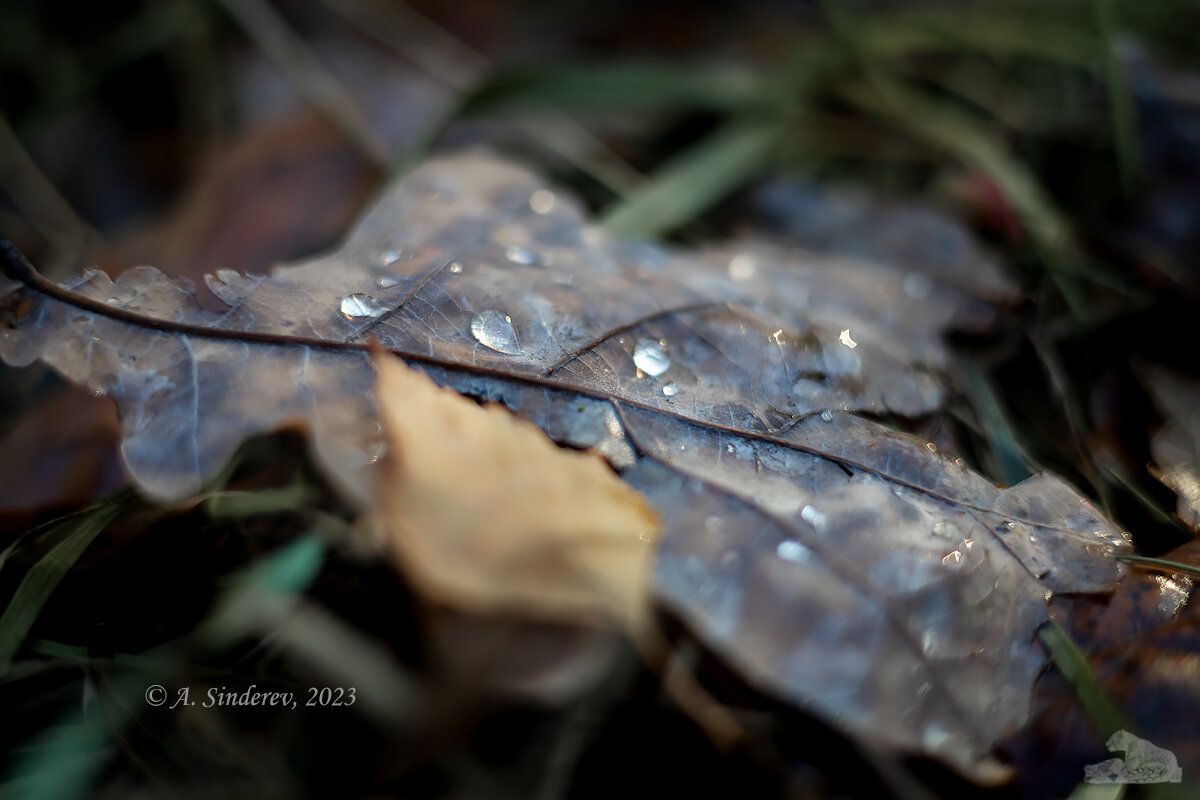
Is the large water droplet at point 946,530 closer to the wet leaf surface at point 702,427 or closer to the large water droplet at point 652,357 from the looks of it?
the wet leaf surface at point 702,427

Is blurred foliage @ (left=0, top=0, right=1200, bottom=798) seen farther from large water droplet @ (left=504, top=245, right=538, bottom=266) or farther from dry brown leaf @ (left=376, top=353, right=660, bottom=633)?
large water droplet @ (left=504, top=245, right=538, bottom=266)

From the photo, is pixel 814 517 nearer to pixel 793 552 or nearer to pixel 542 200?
pixel 793 552

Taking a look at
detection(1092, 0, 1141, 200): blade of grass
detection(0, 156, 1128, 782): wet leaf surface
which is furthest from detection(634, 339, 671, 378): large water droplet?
detection(1092, 0, 1141, 200): blade of grass

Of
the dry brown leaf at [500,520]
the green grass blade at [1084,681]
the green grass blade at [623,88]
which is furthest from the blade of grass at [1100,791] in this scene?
the green grass blade at [623,88]

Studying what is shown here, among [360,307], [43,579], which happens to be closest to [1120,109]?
[360,307]

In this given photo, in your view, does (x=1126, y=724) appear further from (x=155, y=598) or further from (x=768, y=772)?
(x=155, y=598)

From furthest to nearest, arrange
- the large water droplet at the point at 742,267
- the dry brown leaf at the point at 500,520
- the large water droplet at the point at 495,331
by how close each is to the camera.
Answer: the large water droplet at the point at 742,267
the large water droplet at the point at 495,331
the dry brown leaf at the point at 500,520

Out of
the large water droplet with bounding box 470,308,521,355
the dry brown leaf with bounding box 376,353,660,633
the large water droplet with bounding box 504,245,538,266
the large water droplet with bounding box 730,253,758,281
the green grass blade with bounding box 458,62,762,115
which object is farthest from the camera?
the green grass blade with bounding box 458,62,762,115
